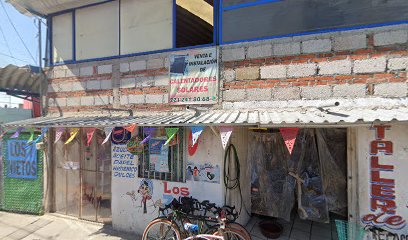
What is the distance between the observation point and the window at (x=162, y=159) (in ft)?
19.2

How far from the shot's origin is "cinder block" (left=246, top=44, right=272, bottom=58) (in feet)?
17.3

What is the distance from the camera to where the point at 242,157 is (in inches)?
248

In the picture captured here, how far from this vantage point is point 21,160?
788 centimetres

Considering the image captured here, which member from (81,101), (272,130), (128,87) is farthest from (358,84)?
Answer: (81,101)

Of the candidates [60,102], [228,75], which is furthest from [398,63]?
[60,102]

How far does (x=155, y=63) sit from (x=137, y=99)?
1.12m

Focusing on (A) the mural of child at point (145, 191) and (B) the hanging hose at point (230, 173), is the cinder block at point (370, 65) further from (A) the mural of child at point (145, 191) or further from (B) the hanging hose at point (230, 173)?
(A) the mural of child at point (145, 191)

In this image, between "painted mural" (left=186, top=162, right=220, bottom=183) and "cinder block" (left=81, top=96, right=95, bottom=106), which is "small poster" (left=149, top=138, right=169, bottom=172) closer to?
"painted mural" (left=186, top=162, right=220, bottom=183)

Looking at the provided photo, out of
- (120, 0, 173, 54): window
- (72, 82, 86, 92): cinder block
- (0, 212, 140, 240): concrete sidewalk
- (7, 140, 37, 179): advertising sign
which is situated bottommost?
(0, 212, 140, 240): concrete sidewalk

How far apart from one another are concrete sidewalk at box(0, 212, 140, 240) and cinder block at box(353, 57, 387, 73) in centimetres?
638

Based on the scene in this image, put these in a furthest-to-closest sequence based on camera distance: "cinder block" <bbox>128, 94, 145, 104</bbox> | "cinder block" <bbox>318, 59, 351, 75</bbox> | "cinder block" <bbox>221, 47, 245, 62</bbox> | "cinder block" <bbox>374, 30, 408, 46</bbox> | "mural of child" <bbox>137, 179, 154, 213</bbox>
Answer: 1. "cinder block" <bbox>128, 94, 145, 104</bbox>
2. "mural of child" <bbox>137, 179, 154, 213</bbox>
3. "cinder block" <bbox>221, 47, 245, 62</bbox>
4. "cinder block" <bbox>318, 59, 351, 75</bbox>
5. "cinder block" <bbox>374, 30, 408, 46</bbox>

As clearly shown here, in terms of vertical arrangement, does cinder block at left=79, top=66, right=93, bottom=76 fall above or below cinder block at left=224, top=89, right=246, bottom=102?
above

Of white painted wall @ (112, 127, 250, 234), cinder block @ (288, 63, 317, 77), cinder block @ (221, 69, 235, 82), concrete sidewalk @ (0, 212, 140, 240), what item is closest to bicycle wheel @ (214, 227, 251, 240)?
white painted wall @ (112, 127, 250, 234)

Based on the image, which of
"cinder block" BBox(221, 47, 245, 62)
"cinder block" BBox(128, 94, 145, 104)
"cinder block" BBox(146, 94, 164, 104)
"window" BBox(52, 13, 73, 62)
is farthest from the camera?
"window" BBox(52, 13, 73, 62)
